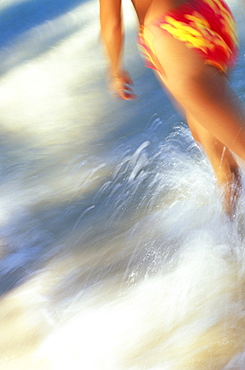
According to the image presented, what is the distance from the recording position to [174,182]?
759 mm

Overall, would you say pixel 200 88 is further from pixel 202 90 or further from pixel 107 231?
pixel 107 231

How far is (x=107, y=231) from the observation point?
0.73 meters

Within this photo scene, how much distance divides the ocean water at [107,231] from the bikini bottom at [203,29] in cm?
19

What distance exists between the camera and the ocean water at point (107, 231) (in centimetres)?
Answer: 58

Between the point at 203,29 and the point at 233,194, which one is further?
the point at 233,194

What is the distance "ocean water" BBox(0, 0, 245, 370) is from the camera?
0.58 m

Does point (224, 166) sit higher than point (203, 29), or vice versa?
point (203, 29)

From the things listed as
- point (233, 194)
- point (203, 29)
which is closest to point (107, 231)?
point (233, 194)

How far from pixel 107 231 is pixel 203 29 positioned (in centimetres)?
31

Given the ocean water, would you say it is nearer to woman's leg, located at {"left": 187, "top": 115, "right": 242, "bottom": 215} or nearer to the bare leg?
woman's leg, located at {"left": 187, "top": 115, "right": 242, "bottom": 215}

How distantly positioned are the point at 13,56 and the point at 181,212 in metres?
0.61

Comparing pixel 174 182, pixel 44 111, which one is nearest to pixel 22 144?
pixel 44 111

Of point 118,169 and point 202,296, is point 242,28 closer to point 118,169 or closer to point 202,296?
point 118,169

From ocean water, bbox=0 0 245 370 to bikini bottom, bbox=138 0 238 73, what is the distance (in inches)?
7.6
